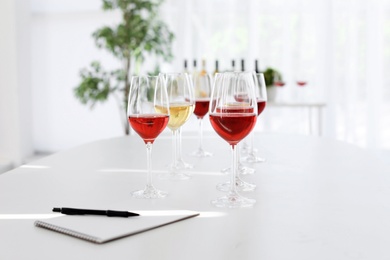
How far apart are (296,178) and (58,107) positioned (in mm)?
5026

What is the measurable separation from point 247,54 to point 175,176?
13.8 ft

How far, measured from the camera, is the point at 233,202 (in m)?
1.35

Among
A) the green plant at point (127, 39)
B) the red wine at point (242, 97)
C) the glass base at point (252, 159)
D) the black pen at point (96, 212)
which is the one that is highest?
the green plant at point (127, 39)

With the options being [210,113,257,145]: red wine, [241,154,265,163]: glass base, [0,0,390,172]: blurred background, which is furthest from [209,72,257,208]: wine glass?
[0,0,390,172]: blurred background

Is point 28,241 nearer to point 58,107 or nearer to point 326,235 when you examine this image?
point 326,235

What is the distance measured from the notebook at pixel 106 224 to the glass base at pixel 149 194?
0.15m

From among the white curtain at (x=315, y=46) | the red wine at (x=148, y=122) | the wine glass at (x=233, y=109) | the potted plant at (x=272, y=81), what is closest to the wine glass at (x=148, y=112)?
the red wine at (x=148, y=122)

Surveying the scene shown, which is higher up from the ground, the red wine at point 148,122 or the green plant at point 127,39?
the green plant at point 127,39

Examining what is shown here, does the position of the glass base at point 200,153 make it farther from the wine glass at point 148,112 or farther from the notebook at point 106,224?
the notebook at point 106,224

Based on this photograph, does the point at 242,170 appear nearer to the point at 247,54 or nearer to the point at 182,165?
the point at 182,165

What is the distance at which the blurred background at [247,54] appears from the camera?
18.0ft

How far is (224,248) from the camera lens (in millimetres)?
1058

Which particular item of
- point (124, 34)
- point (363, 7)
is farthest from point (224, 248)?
point (363, 7)

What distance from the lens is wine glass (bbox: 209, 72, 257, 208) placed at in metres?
1.34
